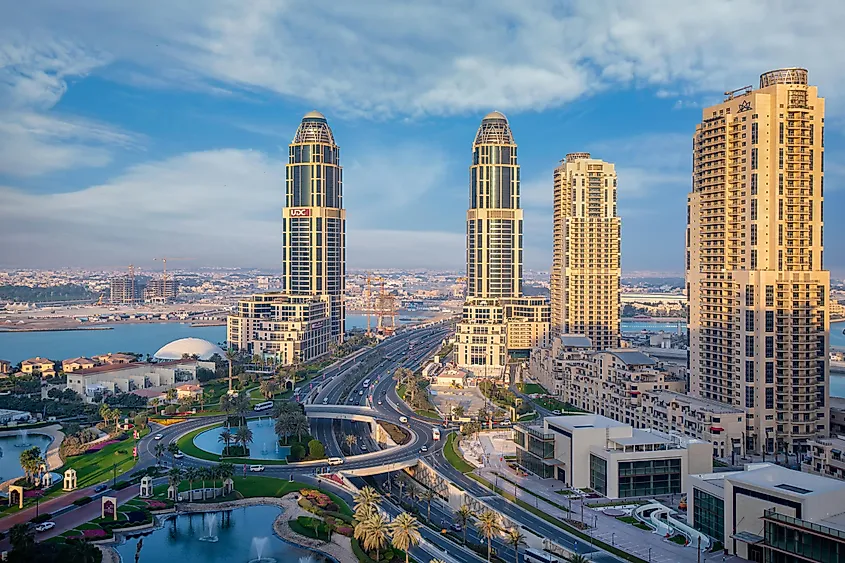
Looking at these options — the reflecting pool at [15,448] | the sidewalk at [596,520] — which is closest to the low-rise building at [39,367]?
the reflecting pool at [15,448]

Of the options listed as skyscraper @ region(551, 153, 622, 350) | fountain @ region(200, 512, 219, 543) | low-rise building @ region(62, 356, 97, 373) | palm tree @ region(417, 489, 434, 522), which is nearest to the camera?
fountain @ region(200, 512, 219, 543)

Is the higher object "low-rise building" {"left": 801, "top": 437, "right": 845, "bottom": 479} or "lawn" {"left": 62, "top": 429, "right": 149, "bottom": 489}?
"low-rise building" {"left": 801, "top": 437, "right": 845, "bottom": 479}

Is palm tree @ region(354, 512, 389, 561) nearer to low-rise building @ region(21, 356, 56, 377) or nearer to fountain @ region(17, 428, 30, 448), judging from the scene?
fountain @ region(17, 428, 30, 448)

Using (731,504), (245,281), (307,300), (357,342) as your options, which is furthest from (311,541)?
(245,281)

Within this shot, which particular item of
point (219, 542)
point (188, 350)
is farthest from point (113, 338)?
point (219, 542)

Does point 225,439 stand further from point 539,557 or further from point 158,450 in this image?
point 539,557

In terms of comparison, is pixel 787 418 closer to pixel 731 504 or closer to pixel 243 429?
pixel 731 504

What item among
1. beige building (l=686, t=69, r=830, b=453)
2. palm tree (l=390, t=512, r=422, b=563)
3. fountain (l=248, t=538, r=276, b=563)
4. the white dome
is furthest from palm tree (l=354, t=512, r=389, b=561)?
the white dome

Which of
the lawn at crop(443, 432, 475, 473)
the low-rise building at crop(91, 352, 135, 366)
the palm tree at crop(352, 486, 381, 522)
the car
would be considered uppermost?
the low-rise building at crop(91, 352, 135, 366)

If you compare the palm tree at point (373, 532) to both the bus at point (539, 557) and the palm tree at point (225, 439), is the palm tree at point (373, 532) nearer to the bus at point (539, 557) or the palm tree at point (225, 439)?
the bus at point (539, 557)
